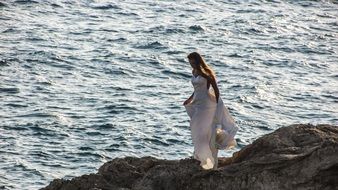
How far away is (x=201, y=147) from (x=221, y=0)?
39570mm

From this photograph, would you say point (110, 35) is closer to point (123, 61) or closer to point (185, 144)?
point (123, 61)

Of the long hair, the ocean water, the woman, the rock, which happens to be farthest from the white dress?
the ocean water

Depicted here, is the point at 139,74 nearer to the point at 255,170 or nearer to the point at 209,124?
the point at 209,124

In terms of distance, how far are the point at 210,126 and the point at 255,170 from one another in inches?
99.1

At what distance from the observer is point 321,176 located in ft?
46.0

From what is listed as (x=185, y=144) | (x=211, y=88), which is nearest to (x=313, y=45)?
(x=185, y=144)

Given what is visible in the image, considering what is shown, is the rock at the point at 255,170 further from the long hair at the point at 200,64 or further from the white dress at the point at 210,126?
the long hair at the point at 200,64

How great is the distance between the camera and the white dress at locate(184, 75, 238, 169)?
16.7 m

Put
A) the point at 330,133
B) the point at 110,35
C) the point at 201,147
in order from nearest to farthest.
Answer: the point at 330,133 < the point at 201,147 < the point at 110,35

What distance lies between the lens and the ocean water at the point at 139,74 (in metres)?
30.9

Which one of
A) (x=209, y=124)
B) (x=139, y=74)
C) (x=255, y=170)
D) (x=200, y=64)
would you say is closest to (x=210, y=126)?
(x=209, y=124)

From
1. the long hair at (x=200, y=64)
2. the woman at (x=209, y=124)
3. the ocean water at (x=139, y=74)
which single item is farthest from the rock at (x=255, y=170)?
the ocean water at (x=139, y=74)

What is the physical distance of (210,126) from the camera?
16.8m

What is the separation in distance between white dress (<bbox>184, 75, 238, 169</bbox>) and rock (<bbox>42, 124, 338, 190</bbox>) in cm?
87
